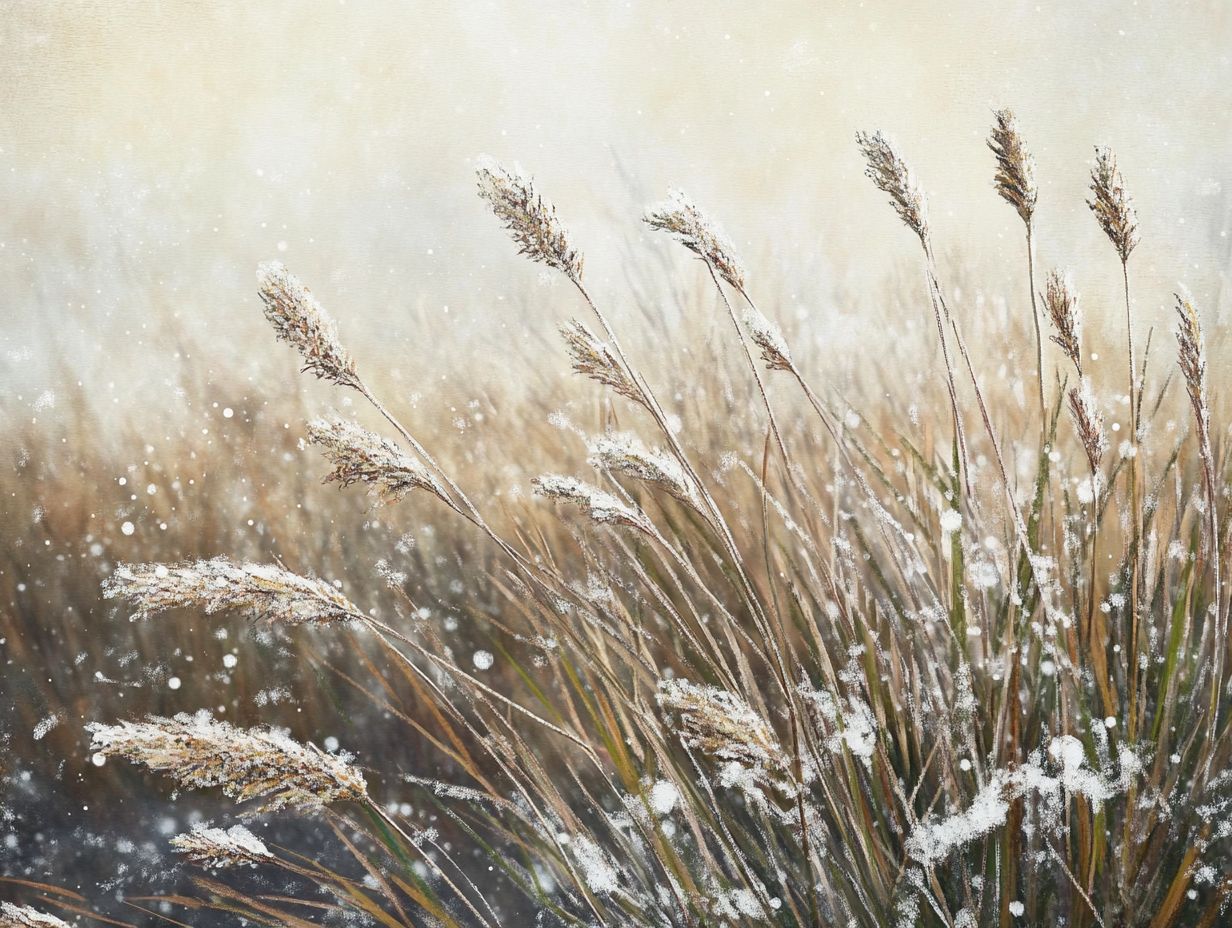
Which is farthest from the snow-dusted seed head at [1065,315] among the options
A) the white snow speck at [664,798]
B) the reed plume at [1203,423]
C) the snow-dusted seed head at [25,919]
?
the snow-dusted seed head at [25,919]

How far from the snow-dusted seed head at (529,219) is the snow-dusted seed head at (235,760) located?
22.5 inches

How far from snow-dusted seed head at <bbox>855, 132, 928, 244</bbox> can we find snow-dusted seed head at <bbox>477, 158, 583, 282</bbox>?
36 centimetres

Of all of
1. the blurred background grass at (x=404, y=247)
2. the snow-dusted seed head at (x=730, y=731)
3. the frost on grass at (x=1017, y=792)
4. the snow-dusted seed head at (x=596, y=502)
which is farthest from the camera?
the blurred background grass at (x=404, y=247)

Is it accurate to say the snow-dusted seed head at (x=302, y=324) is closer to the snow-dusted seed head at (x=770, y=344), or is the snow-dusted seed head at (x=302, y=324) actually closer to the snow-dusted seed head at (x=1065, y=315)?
the snow-dusted seed head at (x=770, y=344)

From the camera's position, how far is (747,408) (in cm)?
113

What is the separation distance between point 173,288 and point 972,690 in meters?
1.16

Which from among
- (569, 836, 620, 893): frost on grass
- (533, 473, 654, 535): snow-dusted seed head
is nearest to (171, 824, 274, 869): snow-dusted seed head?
(569, 836, 620, 893): frost on grass

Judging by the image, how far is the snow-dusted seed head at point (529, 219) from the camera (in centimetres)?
93

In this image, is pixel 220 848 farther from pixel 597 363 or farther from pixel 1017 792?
pixel 1017 792

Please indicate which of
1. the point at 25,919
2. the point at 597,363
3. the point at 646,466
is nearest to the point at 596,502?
the point at 646,466

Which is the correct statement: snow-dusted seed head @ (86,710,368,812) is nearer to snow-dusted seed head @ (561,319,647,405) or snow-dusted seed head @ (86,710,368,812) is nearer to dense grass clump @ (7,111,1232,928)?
dense grass clump @ (7,111,1232,928)

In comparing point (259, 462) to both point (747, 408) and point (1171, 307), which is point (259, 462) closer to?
point (747, 408)

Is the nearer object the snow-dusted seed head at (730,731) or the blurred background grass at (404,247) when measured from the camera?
the snow-dusted seed head at (730,731)

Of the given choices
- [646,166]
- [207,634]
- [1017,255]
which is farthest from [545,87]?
[207,634]
